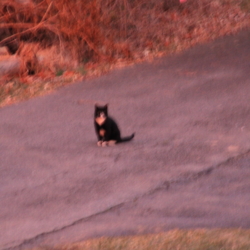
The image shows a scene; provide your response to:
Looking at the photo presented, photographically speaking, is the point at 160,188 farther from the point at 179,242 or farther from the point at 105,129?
the point at 179,242

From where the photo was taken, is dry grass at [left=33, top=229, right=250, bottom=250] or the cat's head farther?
the cat's head

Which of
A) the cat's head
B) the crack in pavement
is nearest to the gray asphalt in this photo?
the crack in pavement

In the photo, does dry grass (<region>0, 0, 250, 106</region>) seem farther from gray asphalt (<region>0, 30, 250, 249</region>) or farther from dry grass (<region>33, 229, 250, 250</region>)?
dry grass (<region>33, 229, 250, 250</region>)

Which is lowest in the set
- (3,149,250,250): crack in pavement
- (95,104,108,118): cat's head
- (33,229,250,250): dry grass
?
(3,149,250,250): crack in pavement

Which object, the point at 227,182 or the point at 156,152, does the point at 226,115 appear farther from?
the point at 227,182

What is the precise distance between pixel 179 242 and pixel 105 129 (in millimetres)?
3162

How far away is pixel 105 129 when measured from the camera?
325 inches

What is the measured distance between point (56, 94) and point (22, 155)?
294 cm

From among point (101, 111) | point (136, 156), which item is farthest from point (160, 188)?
point (101, 111)

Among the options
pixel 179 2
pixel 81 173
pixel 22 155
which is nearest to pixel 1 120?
pixel 22 155

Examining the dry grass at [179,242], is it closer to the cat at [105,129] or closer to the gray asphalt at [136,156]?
the gray asphalt at [136,156]

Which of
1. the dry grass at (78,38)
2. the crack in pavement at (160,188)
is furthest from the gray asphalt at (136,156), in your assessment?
the dry grass at (78,38)

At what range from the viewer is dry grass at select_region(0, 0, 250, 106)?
12500 millimetres

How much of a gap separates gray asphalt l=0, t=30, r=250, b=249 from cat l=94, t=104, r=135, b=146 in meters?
0.15
